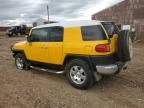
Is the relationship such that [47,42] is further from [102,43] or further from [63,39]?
[102,43]

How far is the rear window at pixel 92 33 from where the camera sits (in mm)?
5410

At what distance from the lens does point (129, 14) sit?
60.3 feet

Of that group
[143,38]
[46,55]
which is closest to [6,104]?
[46,55]

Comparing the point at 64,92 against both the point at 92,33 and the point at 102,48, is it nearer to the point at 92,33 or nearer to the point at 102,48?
the point at 102,48

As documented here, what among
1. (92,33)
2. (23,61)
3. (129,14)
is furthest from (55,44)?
(129,14)

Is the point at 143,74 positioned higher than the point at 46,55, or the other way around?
the point at 46,55

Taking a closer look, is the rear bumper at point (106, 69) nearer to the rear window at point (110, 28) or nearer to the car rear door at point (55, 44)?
the rear window at point (110, 28)

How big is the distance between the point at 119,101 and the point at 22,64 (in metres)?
4.42

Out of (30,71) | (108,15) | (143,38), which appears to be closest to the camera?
(30,71)

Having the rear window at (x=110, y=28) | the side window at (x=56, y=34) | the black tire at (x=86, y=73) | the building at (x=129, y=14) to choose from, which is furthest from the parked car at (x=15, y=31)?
the rear window at (x=110, y=28)

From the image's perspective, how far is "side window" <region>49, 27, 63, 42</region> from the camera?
20.4 ft

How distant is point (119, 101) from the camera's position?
4.98 metres

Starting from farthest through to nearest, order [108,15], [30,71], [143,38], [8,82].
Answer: [108,15]
[143,38]
[30,71]
[8,82]

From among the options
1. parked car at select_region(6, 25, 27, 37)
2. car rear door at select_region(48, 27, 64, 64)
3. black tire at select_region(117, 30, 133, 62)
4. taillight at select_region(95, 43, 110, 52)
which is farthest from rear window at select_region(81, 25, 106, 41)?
parked car at select_region(6, 25, 27, 37)
